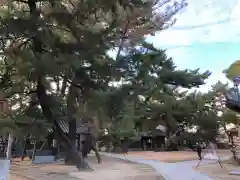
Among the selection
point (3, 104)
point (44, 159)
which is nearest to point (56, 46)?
point (3, 104)

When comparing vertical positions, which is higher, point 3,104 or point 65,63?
point 65,63

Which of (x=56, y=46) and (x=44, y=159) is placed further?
(x=44, y=159)

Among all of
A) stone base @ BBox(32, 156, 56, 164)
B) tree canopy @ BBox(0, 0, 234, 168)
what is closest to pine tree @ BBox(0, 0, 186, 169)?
tree canopy @ BBox(0, 0, 234, 168)

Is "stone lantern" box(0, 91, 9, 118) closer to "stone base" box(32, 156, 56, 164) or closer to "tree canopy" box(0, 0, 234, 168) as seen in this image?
"tree canopy" box(0, 0, 234, 168)

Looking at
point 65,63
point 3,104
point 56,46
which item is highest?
point 56,46

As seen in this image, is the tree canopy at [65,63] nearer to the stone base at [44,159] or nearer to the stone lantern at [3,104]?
the stone lantern at [3,104]

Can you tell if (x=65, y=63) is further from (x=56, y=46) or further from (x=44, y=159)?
(x=44, y=159)

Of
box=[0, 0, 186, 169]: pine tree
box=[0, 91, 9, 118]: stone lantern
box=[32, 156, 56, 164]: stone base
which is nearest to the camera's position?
box=[0, 0, 186, 169]: pine tree

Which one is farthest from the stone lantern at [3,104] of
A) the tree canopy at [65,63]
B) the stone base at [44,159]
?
the stone base at [44,159]

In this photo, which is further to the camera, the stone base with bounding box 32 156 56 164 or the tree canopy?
the stone base with bounding box 32 156 56 164

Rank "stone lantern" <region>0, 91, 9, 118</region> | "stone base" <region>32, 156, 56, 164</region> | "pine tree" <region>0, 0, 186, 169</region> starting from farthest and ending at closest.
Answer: "stone base" <region>32, 156, 56, 164</region>
"stone lantern" <region>0, 91, 9, 118</region>
"pine tree" <region>0, 0, 186, 169</region>

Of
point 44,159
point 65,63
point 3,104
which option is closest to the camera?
point 65,63

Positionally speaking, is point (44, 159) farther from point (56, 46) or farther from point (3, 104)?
point (56, 46)

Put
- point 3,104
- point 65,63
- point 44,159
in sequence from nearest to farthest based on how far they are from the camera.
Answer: point 65,63, point 3,104, point 44,159
